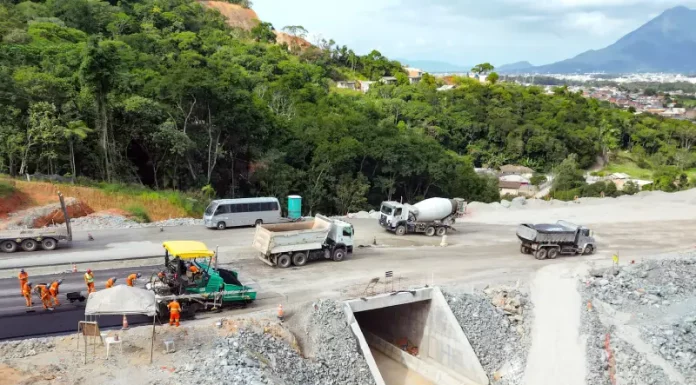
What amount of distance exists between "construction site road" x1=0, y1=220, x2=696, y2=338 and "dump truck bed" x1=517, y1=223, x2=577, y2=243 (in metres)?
1.11

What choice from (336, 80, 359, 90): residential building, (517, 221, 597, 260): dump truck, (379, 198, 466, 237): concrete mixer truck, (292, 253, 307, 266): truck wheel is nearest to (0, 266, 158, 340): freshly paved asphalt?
(292, 253, 307, 266): truck wheel

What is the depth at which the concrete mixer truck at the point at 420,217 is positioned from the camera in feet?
108

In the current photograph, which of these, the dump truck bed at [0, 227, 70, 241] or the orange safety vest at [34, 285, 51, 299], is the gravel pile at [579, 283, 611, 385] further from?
the dump truck bed at [0, 227, 70, 241]

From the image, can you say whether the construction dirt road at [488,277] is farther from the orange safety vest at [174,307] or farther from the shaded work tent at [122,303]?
the orange safety vest at [174,307]

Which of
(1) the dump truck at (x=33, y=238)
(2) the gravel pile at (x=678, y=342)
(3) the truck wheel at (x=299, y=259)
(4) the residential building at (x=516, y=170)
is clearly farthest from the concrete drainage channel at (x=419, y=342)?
(4) the residential building at (x=516, y=170)

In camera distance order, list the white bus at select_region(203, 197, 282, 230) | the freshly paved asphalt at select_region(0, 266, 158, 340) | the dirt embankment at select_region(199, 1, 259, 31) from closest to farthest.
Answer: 1. the freshly paved asphalt at select_region(0, 266, 158, 340)
2. the white bus at select_region(203, 197, 282, 230)
3. the dirt embankment at select_region(199, 1, 259, 31)

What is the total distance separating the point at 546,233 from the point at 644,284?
5.09 metres

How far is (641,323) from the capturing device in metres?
23.7

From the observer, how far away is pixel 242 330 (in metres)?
18.3

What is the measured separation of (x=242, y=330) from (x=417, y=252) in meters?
13.3

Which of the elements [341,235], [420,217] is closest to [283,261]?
[341,235]

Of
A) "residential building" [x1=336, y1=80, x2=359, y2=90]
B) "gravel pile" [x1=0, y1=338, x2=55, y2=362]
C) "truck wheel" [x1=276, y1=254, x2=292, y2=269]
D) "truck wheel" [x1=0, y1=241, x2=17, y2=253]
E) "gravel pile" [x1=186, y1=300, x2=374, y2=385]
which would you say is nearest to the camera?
"gravel pile" [x1=0, y1=338, x2=55, y2=362]

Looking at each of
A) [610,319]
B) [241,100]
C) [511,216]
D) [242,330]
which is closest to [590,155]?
[511,216]

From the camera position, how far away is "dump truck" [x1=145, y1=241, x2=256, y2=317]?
18781mm
